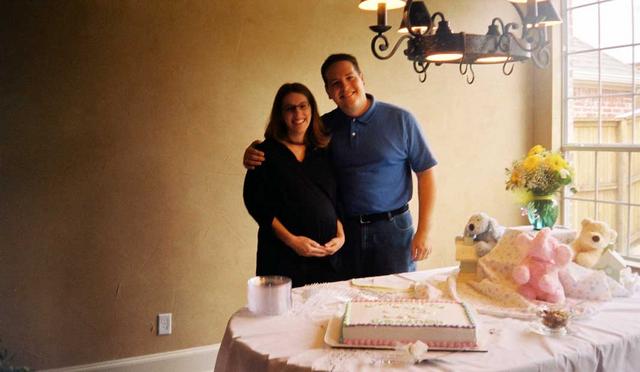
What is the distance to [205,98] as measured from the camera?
10.1 feet

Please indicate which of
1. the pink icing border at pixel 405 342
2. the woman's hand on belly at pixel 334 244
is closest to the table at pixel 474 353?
the pink icing border at pixel 405 342

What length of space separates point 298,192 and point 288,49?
128 cm

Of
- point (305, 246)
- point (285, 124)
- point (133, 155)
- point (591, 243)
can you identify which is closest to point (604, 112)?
point (591, 243)

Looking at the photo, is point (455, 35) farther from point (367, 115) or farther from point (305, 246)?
point (305, 246)

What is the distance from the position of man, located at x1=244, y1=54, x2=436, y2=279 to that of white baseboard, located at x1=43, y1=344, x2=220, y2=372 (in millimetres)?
1140

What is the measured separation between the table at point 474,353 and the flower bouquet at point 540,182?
522 millimetres

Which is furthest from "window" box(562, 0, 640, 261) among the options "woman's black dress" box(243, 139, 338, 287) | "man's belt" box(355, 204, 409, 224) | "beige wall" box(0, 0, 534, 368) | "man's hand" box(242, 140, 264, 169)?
"man's hand" box(242, 140, 264, 169)

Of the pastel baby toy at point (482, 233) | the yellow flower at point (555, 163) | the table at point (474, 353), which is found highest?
the yellow flower at point (555, 163)

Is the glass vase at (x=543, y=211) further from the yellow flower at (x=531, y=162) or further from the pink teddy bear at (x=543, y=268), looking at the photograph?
the pink teddy bear at (x=543, y=268)

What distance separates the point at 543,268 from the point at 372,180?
85cm

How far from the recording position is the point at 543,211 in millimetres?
2211

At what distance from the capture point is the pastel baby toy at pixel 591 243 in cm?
190

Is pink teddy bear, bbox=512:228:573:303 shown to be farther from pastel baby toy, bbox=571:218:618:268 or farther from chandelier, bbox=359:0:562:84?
chandelier, bbox=359:0:562:84

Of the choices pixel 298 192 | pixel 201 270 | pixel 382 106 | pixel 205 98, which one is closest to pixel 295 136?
pixel 298 192
